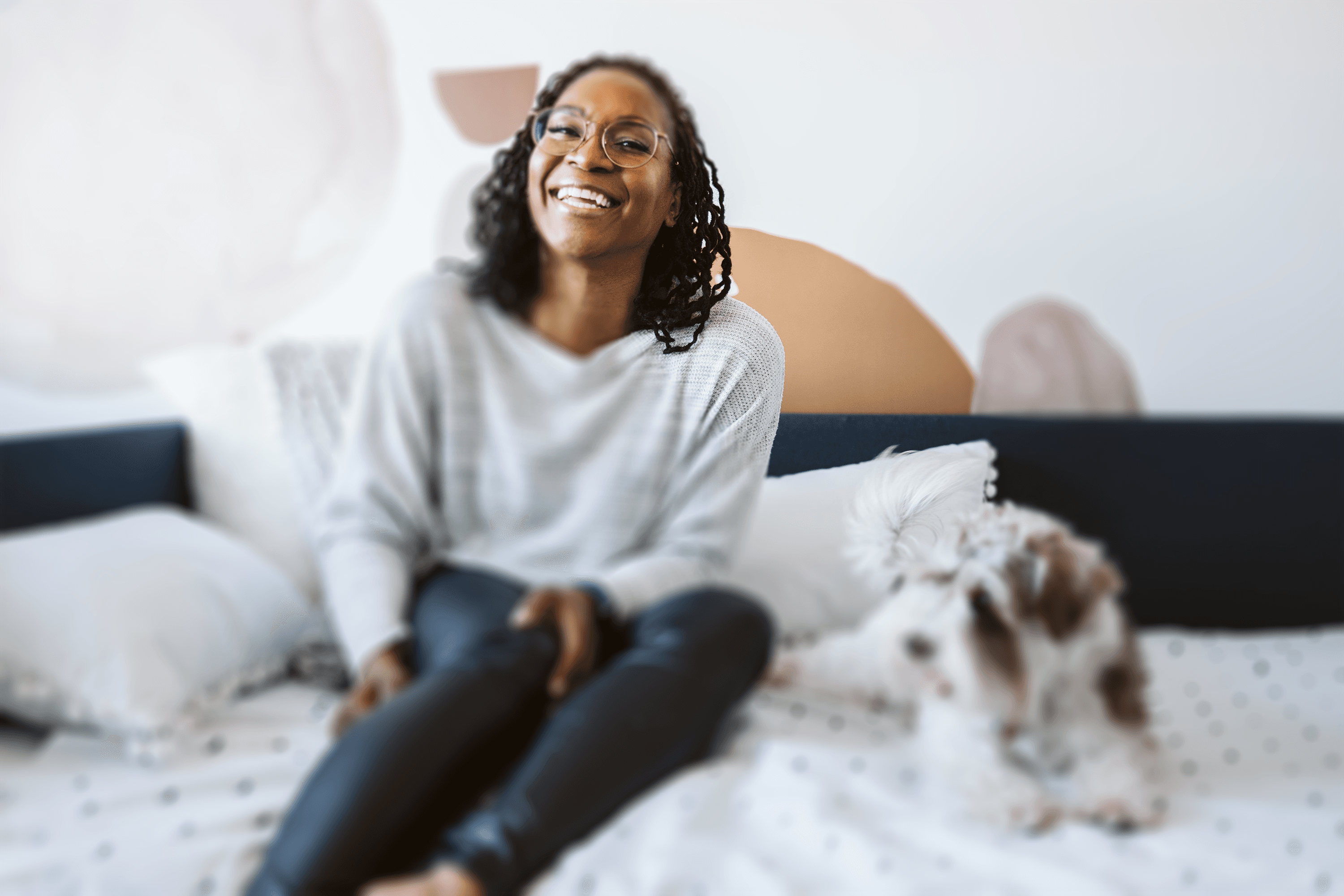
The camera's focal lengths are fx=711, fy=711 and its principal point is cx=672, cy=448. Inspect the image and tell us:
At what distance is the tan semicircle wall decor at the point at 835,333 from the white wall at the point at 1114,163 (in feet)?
0.96

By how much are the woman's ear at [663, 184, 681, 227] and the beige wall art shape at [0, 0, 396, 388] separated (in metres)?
0.64

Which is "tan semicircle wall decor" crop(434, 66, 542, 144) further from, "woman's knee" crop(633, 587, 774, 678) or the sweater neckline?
"woman's knee" crop(633, 587, 774, 678)

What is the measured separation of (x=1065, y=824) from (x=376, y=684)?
1.59 ft

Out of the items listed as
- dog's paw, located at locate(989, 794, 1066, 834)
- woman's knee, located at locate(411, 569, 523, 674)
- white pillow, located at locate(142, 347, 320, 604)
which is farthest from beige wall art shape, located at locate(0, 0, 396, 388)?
dog's paw, located at locate(989, 794, 1066, 834)

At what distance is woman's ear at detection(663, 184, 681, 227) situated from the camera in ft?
0.41

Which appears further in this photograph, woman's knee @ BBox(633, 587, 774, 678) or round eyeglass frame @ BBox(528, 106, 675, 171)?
woman's knee @ BBox(633, 587, 774, 678)

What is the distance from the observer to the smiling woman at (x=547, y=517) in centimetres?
13

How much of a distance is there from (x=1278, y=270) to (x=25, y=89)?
1.12 metres

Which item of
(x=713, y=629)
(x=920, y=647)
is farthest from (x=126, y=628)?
(x=920, y=647)

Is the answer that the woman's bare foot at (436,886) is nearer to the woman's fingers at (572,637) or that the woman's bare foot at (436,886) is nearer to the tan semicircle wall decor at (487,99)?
the woman's fingers at (572,637)

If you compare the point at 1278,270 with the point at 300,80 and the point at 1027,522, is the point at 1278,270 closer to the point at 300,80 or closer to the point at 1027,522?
the point at 1027,522

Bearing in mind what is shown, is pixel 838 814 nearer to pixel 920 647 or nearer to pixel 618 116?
pixel 920 647

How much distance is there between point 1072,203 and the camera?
1.80 ft

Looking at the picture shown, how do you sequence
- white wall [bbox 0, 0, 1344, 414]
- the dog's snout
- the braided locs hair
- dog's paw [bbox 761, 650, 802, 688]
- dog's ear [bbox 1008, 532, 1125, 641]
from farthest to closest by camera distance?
dog's paw [bbox 761, 650, 802, 688], white wall [bbox 0, 0, 1344, 414], the dog's snout, dog's ear [bbox 1008, 532, 1125, 641], the braided locs hair
